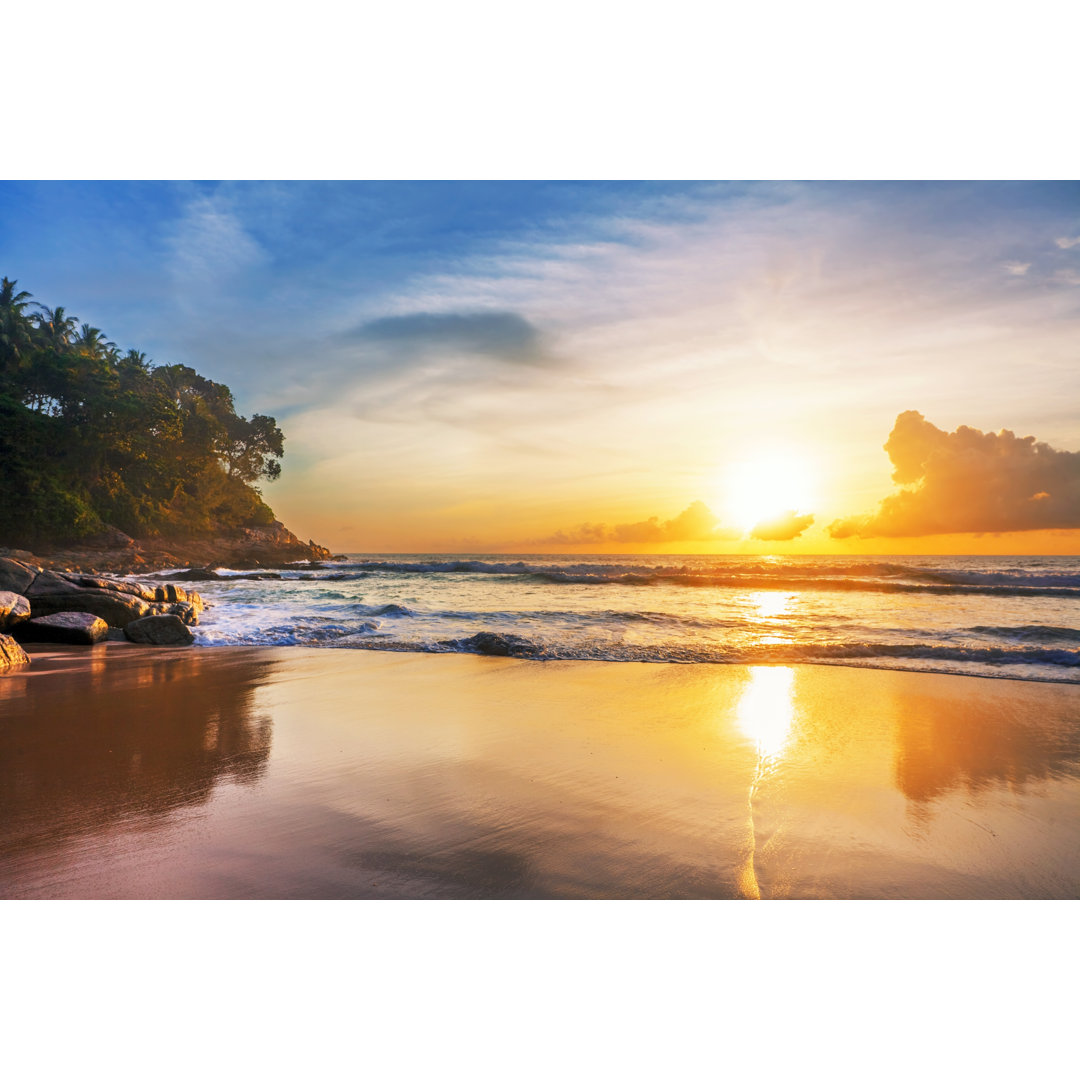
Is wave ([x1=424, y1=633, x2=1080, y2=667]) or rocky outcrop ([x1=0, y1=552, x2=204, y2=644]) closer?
wave ([x1=424, y1=633, x2=1080, y2=667])

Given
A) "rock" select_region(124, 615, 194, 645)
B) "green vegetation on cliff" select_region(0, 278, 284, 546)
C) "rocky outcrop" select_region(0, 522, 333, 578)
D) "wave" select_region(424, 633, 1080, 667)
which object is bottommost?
"wave" select_region(424, 633, 1080, 667)

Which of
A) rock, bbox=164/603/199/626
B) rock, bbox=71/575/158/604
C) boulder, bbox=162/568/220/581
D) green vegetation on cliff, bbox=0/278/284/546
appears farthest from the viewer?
green vegetation on cliff, bbox=0/278/284/546

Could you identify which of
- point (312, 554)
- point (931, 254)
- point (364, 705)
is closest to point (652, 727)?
point (364, 705)

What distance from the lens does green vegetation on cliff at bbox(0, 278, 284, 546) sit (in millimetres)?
31891

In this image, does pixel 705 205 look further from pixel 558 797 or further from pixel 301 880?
pixel 301 880

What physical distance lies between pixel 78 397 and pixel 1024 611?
4539 centimetres

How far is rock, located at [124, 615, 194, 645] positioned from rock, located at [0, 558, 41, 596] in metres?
1.99

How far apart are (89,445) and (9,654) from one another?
119ft

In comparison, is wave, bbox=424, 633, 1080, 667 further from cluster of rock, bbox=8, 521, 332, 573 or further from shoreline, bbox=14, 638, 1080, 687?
cluster of rock, bbox=8, 521, 332, 573

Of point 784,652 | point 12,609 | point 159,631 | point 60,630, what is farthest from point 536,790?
point 12,609

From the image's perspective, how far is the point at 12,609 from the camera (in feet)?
28.5

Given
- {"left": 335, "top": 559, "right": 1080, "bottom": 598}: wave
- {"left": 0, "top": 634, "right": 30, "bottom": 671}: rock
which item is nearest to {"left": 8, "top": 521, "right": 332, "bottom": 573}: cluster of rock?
{"left": 0, "top": 634, "right": 30, "bottom": 671}: rock

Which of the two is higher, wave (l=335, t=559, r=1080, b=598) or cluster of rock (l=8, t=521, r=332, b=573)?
cluster of rock (l=8, t=521, r=332, b=573)

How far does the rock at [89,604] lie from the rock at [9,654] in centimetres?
262
